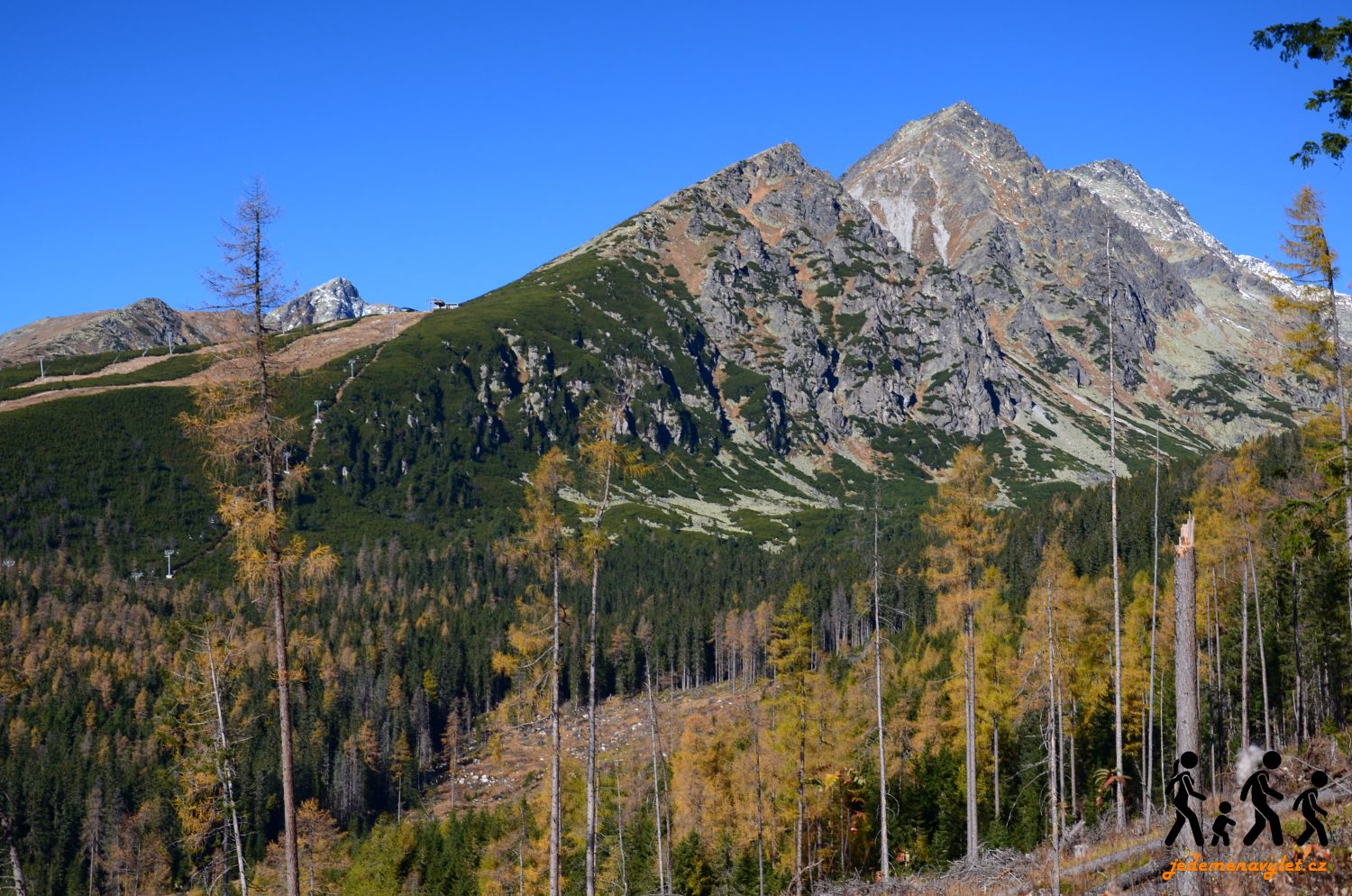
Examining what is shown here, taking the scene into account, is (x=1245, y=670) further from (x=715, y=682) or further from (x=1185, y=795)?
(x=715, y=682)

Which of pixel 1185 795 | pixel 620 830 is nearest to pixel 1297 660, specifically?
pixel 1185 795

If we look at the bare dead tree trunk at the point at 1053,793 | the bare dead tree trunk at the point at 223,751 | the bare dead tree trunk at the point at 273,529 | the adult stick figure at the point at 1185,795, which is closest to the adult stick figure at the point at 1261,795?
the adult stick figure at the point at 1185,795

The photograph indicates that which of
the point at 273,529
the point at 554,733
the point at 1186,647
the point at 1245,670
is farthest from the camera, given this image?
the point at 1245,670

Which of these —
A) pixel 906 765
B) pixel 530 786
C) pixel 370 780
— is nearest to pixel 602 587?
pixel 370 780

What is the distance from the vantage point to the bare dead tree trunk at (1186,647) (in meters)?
12.7

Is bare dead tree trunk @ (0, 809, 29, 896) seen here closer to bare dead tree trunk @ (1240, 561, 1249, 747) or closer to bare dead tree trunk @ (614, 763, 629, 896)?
bare dead tree trunk @ (614, 763, 629, 896)

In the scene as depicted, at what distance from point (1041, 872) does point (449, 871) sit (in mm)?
54377

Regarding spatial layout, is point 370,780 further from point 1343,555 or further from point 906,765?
point 1343,555

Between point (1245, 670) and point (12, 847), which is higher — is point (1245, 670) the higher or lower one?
the lower one

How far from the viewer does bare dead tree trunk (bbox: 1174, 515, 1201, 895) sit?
12.7 meters

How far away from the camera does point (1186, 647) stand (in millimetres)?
12484

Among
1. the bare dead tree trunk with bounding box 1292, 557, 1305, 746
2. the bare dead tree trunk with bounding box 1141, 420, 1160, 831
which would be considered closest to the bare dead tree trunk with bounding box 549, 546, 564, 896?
the bare dead tree trunk with bounding box 1141, 420, 1160, 831

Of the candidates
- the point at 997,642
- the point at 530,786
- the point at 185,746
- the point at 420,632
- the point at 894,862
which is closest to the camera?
the point at 185,746

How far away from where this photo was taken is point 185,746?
2753 centimetres
